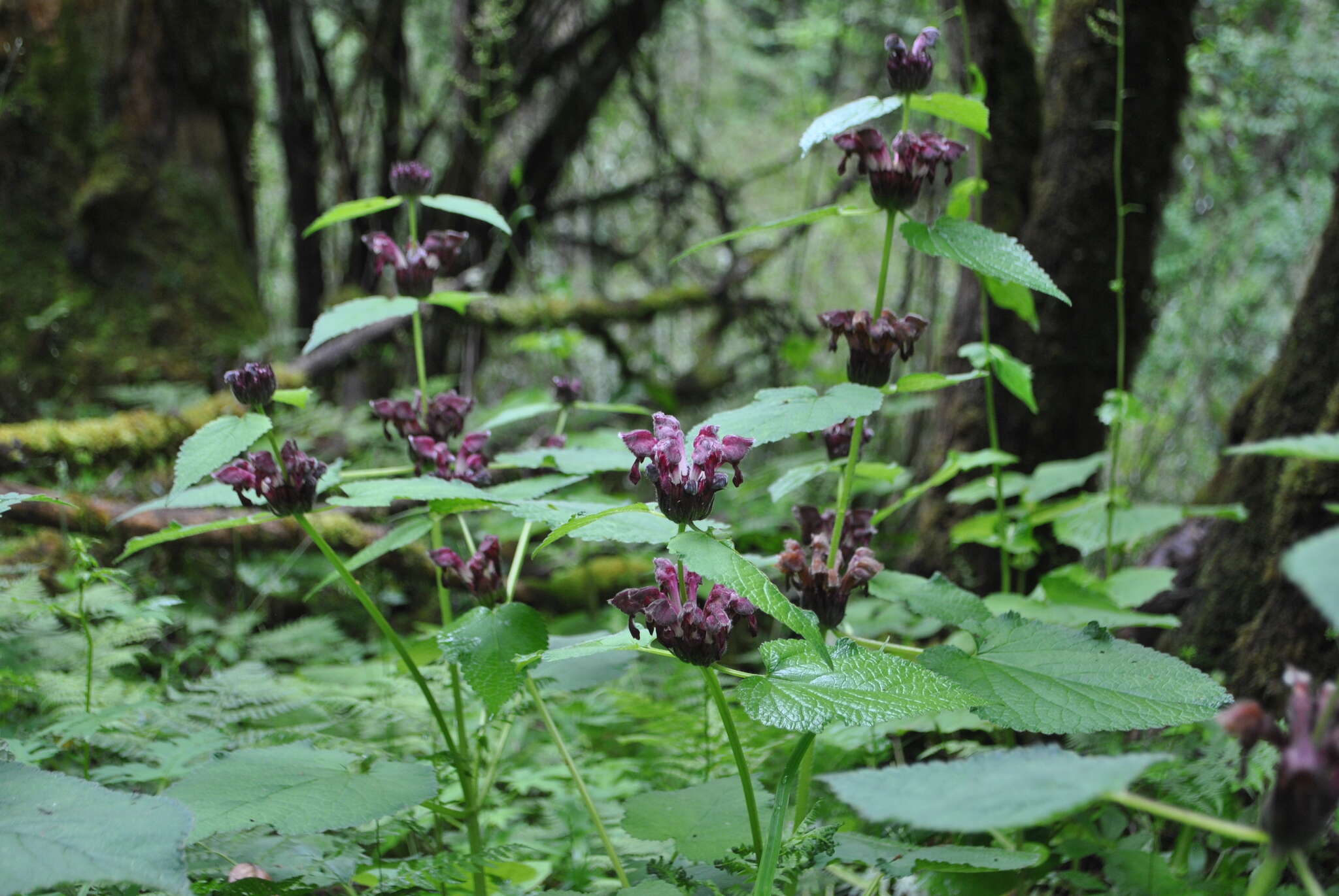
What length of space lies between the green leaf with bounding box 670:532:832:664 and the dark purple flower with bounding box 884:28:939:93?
799mm

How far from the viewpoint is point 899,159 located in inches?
51.2

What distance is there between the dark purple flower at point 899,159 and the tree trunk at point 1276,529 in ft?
4.32

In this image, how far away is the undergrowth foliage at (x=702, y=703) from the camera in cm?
85

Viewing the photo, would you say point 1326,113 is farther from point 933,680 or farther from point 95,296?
point 95,296

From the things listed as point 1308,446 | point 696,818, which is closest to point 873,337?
point 1308,446

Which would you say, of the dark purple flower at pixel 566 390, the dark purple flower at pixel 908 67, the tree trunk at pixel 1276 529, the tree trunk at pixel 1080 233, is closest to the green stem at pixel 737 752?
the dark purple flower at pixel 908 67

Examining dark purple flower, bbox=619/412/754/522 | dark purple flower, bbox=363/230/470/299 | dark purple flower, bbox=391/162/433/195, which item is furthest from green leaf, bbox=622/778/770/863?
dark purple flower, bbox=391/162/433/195

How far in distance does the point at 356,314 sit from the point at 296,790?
2.69 ft

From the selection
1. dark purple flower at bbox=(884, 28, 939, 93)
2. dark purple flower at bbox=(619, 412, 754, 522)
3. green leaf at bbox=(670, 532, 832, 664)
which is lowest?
green leaf at bbox=(670, 532, 832, 664)

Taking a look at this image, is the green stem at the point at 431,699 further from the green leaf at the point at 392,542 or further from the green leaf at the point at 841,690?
the green leaf at the point at 841,690

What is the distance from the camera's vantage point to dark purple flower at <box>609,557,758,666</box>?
1.06 m

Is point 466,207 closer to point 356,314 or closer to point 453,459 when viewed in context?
point 356,314

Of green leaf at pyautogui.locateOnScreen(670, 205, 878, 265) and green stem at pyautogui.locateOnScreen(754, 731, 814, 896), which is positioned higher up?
green leaf at pyautogui.locateOnScreen(670, 205, 878, 265)

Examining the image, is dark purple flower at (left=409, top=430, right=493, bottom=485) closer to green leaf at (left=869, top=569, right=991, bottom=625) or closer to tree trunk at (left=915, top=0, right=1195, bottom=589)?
green leaf at (left=869, top=569, right=991, bottom=625)
